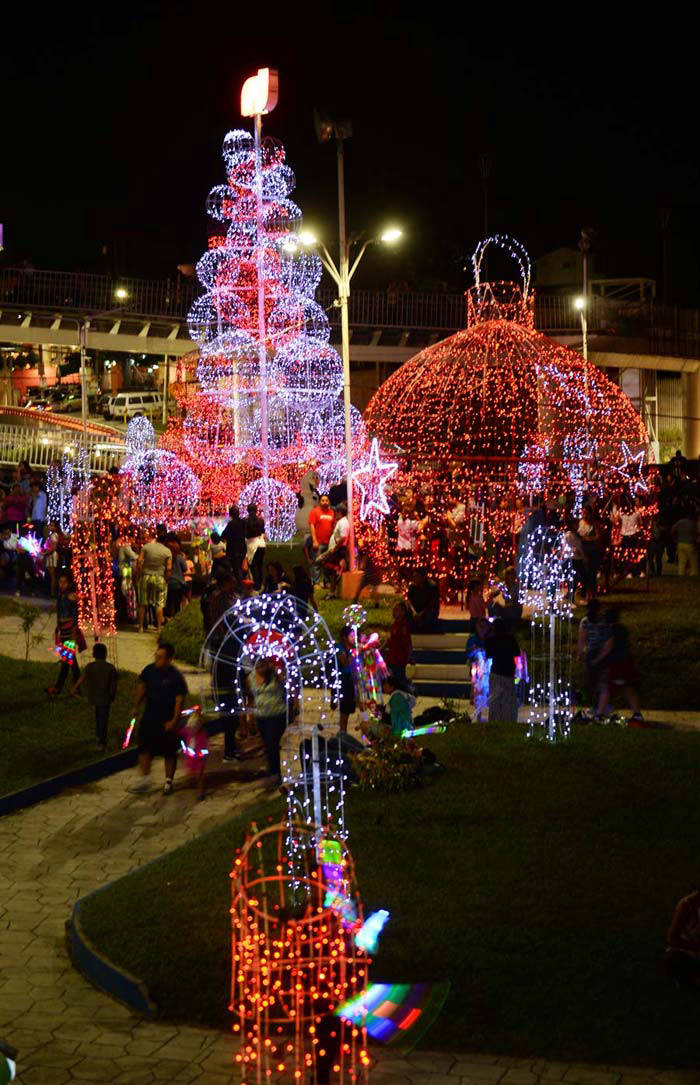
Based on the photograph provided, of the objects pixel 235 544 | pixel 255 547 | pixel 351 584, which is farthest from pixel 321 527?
pixel 235 544

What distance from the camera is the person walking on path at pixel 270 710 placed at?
46.4 feet

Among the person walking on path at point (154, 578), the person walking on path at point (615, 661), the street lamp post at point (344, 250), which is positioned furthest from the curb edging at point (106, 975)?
the street lamp post at point (344, 250)

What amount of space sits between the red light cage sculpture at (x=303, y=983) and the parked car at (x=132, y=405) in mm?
38827

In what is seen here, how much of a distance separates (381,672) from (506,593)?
323 centimetres

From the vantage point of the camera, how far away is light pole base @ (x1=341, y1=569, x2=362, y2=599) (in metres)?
22.7

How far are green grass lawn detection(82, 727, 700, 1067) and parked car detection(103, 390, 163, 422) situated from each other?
34326 mm

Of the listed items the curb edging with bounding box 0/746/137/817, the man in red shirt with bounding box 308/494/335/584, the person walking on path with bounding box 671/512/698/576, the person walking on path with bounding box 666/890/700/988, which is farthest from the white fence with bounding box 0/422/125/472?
the person walking on path with bounding box 666/890/700/988

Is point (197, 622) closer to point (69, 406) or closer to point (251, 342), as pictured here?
point (251, 342)

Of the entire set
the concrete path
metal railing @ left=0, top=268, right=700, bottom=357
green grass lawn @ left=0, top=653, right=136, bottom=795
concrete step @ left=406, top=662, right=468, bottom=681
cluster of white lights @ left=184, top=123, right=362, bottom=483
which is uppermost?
metal railing @ left=0, top=268, right=700, bottom=357

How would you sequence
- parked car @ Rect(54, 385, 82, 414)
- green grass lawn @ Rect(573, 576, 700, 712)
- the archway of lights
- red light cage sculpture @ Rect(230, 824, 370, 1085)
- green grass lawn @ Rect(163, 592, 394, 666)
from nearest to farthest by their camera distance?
red light cage sculpture @ Rect(230, 824, 370, 1085) → green grass lawn @ Rect(573, 576, 700, 712) → green grass lawn @ Rect(163, 592, 394, 666) → the archway of lights → parked car @ Rect(54, 385, 82, 414)

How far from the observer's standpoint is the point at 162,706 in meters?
13.9

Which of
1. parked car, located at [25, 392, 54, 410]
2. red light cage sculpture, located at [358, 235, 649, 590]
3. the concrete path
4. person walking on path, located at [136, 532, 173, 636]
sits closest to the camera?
the concrete path

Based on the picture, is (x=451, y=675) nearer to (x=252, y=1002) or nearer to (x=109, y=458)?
(x=252, y=1002)

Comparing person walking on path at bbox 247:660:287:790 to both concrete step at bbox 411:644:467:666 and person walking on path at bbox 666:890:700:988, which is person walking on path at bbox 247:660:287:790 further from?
person walking on path at bbox 666:890:700:988
